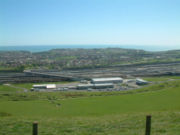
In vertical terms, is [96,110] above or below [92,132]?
below

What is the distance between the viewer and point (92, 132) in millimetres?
4266

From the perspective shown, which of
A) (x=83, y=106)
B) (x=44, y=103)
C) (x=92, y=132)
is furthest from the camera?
(x=44, y=103)

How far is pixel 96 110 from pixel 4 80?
2334cm

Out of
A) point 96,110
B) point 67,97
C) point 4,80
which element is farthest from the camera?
point 4,80

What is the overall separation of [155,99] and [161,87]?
6.22 metres

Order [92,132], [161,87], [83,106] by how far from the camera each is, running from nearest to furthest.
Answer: [92,132] < [83,106] < [161,87]

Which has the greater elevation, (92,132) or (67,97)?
(92,132)

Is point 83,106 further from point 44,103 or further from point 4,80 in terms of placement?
point 4,80

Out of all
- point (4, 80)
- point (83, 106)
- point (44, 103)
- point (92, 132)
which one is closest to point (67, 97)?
point (44, 103)

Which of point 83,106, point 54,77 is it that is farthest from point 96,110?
point 54,77

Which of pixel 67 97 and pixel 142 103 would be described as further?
pixel 67 97

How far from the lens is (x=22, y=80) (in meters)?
29.8

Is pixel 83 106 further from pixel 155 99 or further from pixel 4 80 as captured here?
pixel 4 80

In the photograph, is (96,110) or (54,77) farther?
(54,77)
